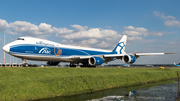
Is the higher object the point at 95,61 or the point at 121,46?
the point at 121,46

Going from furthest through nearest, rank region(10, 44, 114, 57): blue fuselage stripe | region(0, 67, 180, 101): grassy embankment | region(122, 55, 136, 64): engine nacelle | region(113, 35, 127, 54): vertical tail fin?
region(113, 35, 127, 54): vertical tail fin, region(122, 55, 136, 64): engine nacelle, region(10, 44, 114, 57): blue fuselage stripe, region(0, 67, 180, 101): grassy embankment

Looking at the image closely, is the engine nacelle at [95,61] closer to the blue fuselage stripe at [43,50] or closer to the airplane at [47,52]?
the airplane at [47,52]

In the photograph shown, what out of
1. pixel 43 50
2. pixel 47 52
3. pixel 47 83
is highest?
pixel 43 50

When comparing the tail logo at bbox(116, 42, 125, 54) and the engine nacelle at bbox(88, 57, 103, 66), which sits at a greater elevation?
the tail logo at bbox(116, 42, 125, 54)

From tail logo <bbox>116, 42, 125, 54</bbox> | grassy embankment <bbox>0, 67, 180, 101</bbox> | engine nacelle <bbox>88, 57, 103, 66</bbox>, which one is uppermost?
tail logo <bbox>116, 42, 125, 54</bbox>

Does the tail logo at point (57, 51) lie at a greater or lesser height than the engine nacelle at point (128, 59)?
greater

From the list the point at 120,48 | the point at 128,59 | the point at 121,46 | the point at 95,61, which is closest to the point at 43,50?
the point at 95,61

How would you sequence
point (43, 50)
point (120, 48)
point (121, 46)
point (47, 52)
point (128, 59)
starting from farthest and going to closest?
point (121, 46) → point (120, 48) → point (128, 59) → point (47, 52) → point (43, 50)

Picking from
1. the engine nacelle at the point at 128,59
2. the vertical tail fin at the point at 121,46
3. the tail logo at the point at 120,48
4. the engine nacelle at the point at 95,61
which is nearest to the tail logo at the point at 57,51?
the engine nacelle at the point at 95,61

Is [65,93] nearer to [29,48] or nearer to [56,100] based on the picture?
[56,100]

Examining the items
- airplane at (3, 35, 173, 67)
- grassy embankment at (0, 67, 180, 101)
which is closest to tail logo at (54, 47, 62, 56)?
airplane at (3, 35, 173, 67)

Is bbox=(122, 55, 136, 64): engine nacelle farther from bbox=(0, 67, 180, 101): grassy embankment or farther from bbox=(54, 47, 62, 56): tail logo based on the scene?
bbox=(54, 47, 62, 56): tail logo

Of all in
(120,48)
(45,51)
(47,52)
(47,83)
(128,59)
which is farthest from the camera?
(120,48)

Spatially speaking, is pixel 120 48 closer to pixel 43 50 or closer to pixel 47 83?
pixel 43 50
